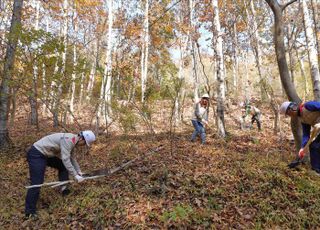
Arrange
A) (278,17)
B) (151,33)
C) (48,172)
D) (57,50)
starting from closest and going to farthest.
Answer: (278,17)
(48,172)
(57,50)
(151,33)

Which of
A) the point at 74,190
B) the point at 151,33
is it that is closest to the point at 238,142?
the point at 74,190

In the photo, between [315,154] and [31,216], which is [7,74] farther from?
[315,154]

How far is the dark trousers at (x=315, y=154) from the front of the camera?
5.06 meters

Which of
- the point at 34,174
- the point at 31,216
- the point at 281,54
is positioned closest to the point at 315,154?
the point at 281,54

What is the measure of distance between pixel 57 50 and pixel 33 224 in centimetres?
471

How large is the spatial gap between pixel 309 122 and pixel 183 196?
2693 millimetres

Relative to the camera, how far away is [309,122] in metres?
5.04

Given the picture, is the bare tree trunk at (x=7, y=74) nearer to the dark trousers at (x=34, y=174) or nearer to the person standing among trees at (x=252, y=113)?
the dark trousers at (x=34, y=174)

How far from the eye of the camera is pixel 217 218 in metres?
4.44

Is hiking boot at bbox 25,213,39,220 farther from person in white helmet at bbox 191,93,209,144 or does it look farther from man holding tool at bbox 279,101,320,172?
person in white helmet at bbox 191,93,209,144

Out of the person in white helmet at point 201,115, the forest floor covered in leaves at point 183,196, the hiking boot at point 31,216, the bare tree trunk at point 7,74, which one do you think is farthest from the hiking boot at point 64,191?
the person in white helmet at point 201,115

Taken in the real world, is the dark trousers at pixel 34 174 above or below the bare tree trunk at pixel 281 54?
below

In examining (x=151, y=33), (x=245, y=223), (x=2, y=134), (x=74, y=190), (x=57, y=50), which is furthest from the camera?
(x=151, y=33)

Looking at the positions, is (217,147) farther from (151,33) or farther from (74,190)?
(151,33)
